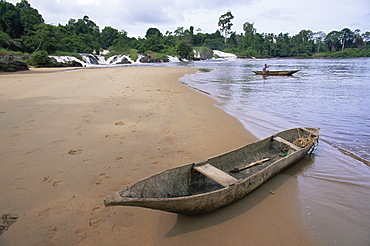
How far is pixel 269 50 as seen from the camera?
10512cm

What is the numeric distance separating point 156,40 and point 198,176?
239ft

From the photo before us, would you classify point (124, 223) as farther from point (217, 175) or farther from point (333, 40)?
point (333, 40)

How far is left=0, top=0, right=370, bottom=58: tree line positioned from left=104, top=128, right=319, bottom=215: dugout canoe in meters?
39.1

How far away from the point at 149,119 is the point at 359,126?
6.74m

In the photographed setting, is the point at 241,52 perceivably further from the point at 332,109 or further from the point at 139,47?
the point at 332,109

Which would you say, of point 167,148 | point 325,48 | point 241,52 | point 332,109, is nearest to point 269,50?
point 241,52

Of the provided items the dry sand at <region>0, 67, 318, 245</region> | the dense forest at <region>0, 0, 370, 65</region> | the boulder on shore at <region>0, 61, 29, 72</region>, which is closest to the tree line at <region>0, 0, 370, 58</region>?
the dense forest at <region>0, 0, 370, 65</region>

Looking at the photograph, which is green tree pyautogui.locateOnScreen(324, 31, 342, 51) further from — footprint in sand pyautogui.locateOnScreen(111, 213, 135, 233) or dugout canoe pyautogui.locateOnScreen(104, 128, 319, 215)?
footprint in sand pyautogui.locateOnScreen(111, 213, 135, 233)

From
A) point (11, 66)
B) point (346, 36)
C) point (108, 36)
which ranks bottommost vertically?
point (11, 66)

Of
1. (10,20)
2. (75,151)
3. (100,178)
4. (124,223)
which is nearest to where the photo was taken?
(124,223)

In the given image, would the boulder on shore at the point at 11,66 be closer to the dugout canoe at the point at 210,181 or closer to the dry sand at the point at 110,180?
the dry sand at the point at 110,180

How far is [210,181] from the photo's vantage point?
3.49 m

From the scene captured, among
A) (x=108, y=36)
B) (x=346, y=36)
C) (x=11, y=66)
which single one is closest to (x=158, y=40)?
(x=108, y=36)

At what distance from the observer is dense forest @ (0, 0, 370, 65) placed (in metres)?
36.7
